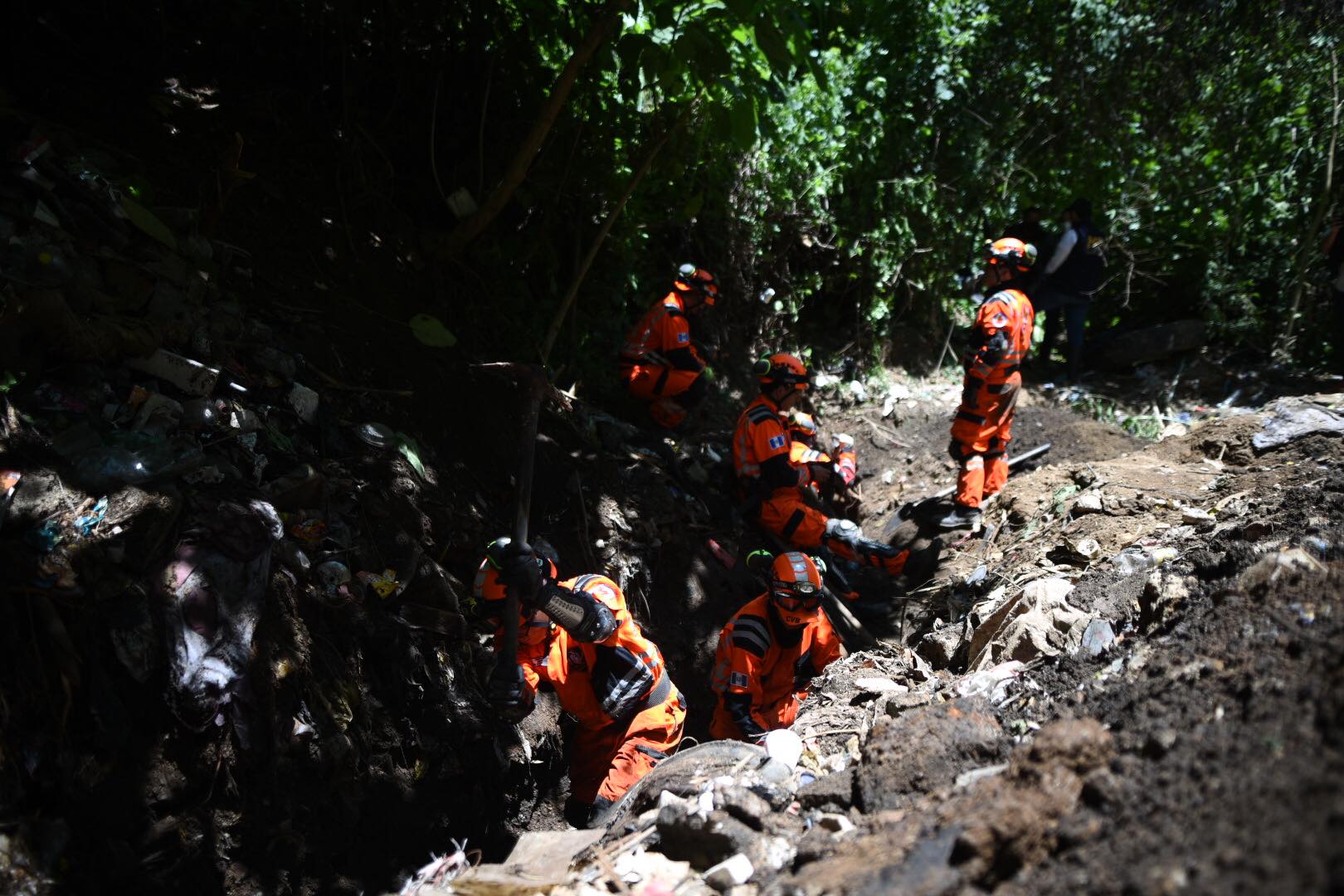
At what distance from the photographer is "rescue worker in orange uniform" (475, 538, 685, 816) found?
148 inches

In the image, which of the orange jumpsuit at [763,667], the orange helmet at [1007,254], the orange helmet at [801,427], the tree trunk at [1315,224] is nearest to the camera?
the orange jumpsuit at [763,667]

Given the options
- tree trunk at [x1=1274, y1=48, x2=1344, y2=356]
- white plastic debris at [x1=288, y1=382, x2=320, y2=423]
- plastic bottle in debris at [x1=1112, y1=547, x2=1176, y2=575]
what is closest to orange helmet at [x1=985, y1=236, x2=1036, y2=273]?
plastic bottle in debris at [x1=1112, y1=547, x2=1176, y2=575]

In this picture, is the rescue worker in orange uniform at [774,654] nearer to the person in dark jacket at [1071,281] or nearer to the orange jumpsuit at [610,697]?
the orange jumpsuit at [610,697]

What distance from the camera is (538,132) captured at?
16.4ft

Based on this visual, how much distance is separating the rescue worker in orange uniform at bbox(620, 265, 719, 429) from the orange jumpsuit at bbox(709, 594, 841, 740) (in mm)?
2604

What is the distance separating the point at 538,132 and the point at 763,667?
3314mm

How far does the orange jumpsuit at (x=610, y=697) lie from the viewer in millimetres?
4090

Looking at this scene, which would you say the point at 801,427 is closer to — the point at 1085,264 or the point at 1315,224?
the point at 1085,264

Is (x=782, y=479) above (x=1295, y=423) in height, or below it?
below

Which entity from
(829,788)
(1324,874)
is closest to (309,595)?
(829,788)

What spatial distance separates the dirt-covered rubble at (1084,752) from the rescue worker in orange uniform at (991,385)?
1711 millimetres

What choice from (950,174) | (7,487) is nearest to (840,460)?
(950,174)

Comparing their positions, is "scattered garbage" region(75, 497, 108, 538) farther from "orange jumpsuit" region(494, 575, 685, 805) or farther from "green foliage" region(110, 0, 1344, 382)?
"green foliage" region(110, 0, 1344, 382)

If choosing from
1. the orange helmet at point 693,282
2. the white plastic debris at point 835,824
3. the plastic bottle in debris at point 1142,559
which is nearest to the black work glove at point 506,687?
the white plastic debris at point 835,824
